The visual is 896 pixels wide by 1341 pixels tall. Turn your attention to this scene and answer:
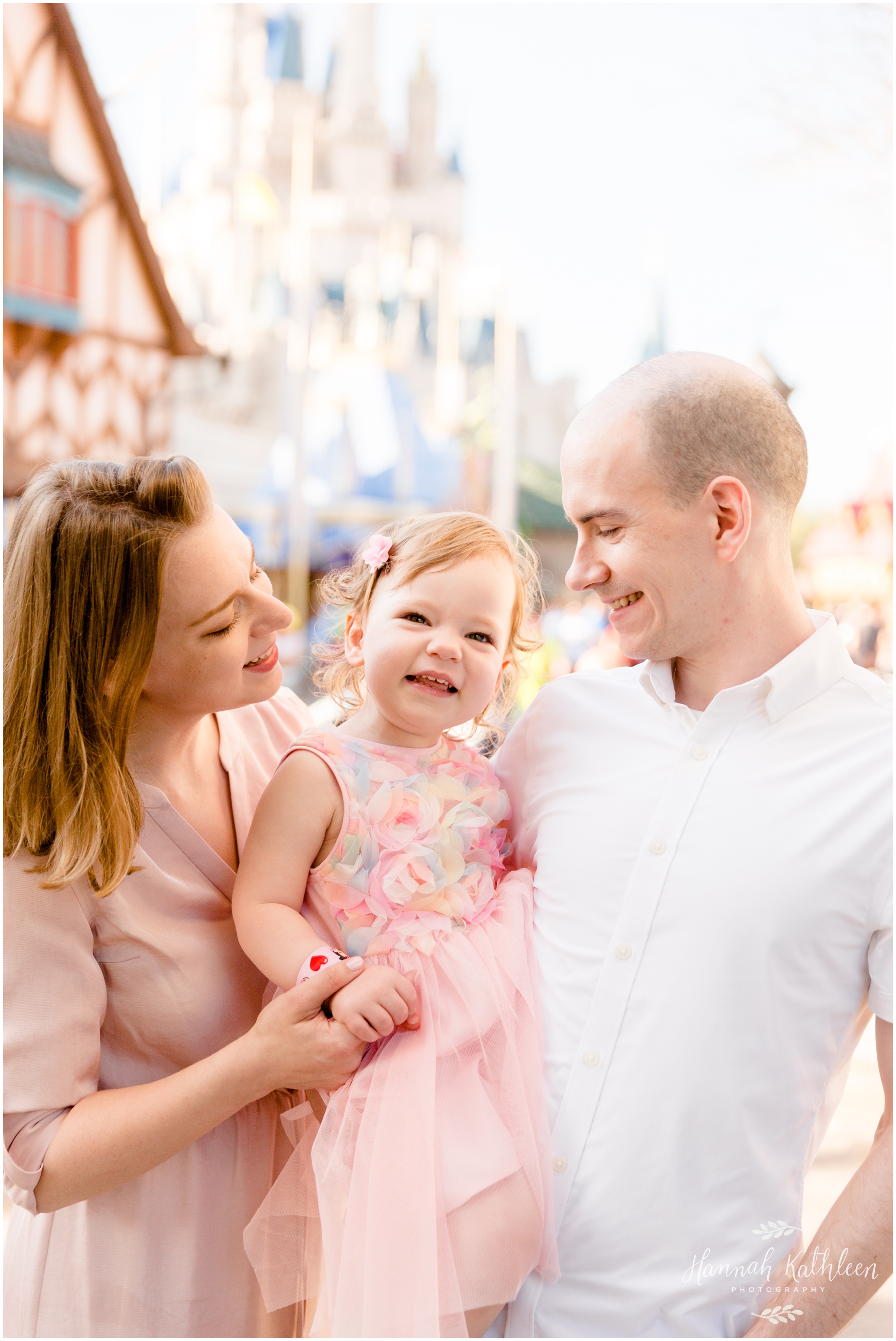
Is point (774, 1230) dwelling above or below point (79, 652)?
below

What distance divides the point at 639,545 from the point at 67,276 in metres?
9.45

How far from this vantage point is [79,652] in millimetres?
1594

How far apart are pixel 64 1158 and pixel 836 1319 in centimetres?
115

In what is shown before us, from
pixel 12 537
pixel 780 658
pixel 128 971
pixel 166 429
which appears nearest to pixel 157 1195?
pixel 128 971

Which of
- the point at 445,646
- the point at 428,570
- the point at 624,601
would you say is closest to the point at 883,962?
the point at 624,601

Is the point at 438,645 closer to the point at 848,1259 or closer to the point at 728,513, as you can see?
the point at 728,513

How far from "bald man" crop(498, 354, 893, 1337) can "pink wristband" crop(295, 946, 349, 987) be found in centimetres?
37

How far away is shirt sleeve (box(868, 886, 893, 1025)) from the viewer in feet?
4.92

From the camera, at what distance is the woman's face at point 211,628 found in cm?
163

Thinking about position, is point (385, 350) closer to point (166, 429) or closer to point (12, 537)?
point (166, 429)

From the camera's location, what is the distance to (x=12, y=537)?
1.64 m

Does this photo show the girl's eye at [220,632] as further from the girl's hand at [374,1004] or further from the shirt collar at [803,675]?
the shirt collar at [803,675]

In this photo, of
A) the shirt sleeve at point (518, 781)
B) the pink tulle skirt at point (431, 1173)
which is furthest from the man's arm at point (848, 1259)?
A: the shirt sleeve at point (518, 781)

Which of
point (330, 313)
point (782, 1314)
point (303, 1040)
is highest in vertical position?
point (330, 313)
